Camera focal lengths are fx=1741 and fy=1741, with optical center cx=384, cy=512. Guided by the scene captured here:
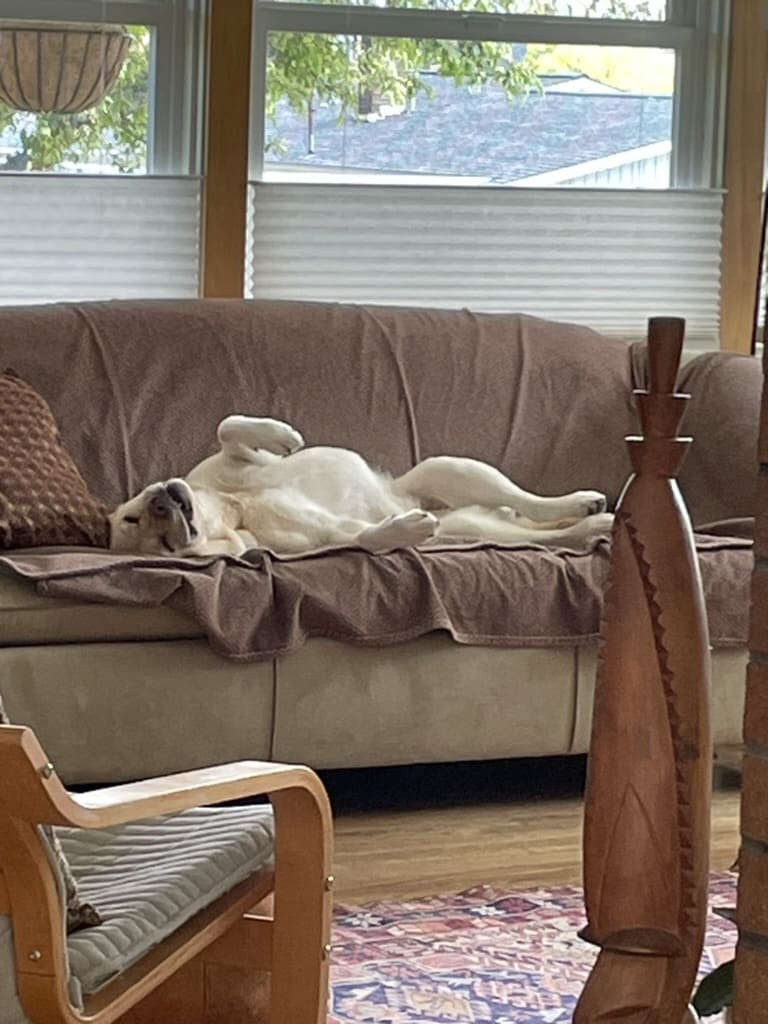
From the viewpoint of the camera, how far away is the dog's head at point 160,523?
11.8 feet

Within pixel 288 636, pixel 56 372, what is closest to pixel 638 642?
pixel 288 636

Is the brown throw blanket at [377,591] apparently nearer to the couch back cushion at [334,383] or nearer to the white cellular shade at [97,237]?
the couch back cushion at [334,383]

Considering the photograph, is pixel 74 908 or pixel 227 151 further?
pixel 227 151

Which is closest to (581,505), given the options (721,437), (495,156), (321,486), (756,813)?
(721,437)

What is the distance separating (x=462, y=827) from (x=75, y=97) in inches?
94.8

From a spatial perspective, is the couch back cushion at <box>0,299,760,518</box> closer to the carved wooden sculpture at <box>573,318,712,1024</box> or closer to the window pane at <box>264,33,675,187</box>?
the window pane at <box>264,33,675,187</box>

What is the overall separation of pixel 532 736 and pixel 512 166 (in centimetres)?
225

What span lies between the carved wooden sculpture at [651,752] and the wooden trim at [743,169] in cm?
409

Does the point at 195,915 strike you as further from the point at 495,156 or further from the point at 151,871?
the point at 495,156

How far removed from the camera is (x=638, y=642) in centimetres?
133

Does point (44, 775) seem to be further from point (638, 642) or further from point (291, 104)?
point (291, 104)

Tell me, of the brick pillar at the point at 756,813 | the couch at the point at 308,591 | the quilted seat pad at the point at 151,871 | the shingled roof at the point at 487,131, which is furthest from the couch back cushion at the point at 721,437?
the brick pillar at the point at 756,813

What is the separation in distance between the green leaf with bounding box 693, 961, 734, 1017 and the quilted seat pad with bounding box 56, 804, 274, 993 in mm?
686

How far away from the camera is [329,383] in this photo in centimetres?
436
